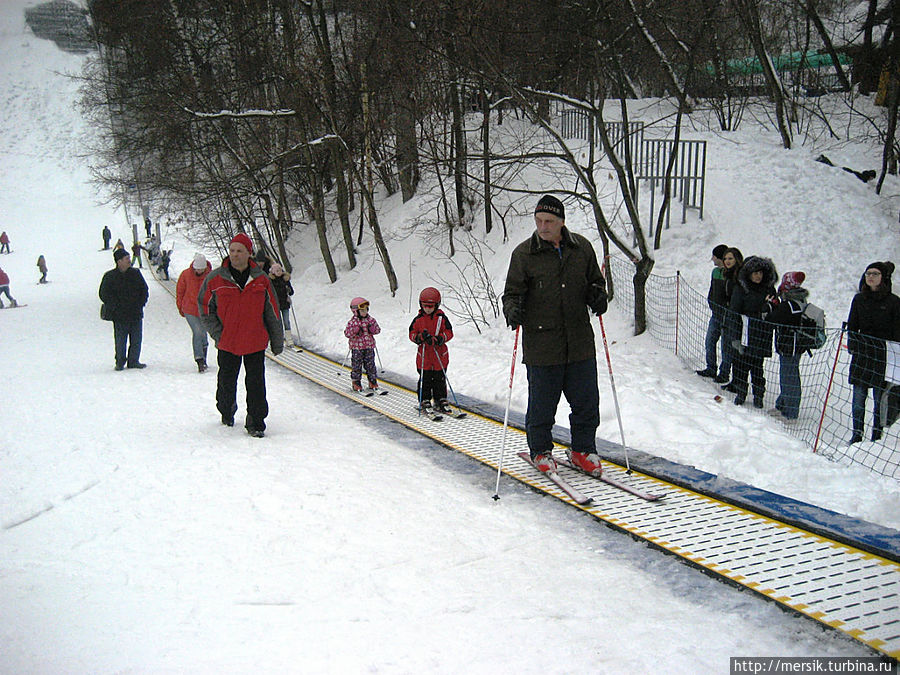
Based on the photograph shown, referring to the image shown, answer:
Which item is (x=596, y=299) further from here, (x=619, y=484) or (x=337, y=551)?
(x=337, y=551)

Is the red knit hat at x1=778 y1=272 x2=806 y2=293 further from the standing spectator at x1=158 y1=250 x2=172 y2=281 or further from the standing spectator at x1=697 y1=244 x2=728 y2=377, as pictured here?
the standing spectator at x1=158 y1=250 x2=172 y2=281

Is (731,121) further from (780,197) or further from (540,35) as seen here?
(540,35)

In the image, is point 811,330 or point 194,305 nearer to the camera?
point 811,330

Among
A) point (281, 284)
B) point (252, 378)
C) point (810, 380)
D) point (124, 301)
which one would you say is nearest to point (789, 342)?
point (810, 380)

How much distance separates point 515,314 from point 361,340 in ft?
14.9

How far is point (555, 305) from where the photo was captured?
16.6 ft

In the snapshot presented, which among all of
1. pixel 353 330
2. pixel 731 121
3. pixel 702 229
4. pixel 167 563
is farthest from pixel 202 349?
pixel 731 121

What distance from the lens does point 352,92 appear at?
56.6 feet

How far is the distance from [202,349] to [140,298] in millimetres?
1310

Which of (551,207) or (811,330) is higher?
(551,207)

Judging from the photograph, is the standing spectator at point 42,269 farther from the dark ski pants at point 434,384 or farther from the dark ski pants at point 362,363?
the dark ski pants at point 434,384

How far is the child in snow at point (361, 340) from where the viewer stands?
912cm

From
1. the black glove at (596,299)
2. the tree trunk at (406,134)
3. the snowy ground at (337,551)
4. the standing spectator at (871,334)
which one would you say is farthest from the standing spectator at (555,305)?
the tree trunk at (406,134)

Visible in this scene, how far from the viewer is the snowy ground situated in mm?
2996
